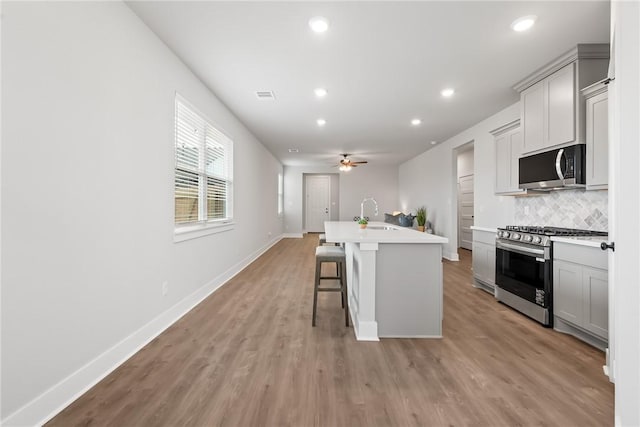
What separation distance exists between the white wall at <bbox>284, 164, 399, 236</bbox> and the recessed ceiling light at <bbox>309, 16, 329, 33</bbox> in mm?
8085

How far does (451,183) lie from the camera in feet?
20.6

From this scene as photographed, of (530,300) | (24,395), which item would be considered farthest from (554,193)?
(24,395)

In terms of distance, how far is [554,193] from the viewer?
353 centimetres

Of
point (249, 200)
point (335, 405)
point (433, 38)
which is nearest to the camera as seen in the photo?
point (335, 405)

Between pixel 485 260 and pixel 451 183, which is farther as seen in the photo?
pixel 451 183

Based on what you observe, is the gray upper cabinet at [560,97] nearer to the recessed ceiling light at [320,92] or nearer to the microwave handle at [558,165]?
the microwave handle at [558,165]

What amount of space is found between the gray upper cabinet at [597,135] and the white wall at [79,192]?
3.77 metres

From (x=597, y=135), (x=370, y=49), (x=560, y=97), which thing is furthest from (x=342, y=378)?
(x=560, y=97)

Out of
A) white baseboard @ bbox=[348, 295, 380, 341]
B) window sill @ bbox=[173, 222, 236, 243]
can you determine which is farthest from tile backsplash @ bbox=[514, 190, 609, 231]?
window sill @ bbox=[173, 222, 236, 243]

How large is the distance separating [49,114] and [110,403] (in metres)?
A: 1.62

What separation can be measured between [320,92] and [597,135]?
2790 millimetres

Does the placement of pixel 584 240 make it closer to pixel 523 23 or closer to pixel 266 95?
pixel 523 23

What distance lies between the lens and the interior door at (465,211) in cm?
776

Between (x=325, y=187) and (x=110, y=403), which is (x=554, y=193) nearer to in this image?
(x=110, y=403)
